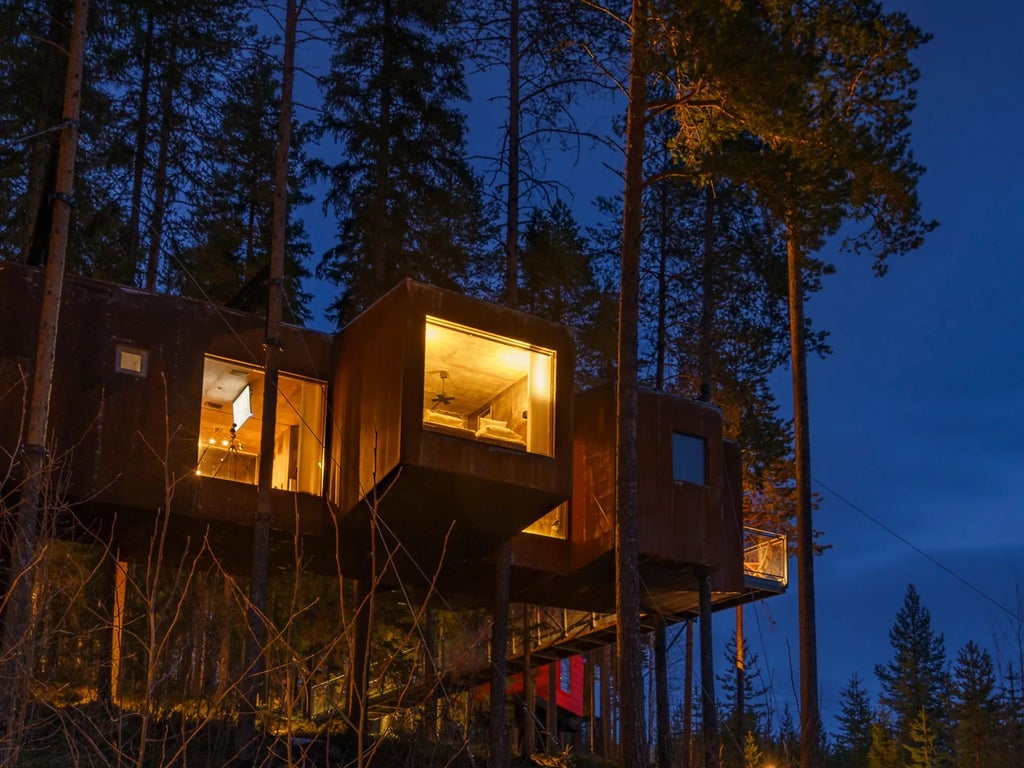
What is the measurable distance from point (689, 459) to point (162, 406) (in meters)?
8.52

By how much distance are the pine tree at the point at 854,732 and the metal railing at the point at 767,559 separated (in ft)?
133

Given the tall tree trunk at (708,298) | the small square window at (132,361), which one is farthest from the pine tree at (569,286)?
the small square window at (132,361)

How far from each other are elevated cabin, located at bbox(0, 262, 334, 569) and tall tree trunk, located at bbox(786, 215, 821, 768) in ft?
22.8

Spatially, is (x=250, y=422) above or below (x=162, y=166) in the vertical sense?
below

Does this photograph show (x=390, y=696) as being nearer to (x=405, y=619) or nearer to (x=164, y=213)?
(x=405, y=619)

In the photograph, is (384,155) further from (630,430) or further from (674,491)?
(630,430)

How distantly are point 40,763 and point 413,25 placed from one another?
1668 cm

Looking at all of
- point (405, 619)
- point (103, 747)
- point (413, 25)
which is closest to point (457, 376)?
point (103, 747)

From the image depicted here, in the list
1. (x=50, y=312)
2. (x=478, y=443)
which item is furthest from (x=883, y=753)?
(x=50, y=312)

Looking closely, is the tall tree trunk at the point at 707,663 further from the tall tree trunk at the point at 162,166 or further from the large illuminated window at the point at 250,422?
the tall tree trunk at the point at 162,166

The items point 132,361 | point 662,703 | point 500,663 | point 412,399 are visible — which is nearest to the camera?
point 412,399

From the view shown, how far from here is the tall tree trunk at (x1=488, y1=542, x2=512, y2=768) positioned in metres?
17.0

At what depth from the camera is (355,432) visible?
17.7 m

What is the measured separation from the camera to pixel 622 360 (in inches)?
666
